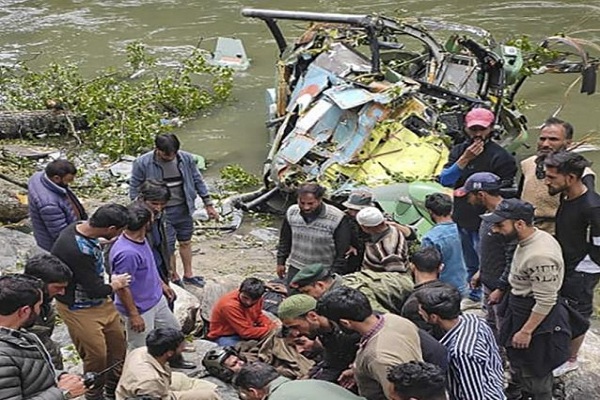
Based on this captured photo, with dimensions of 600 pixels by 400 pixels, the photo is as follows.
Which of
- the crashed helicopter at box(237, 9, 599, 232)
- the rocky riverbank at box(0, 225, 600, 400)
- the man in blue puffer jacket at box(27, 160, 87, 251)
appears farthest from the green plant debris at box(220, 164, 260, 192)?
the man in blue puffer jacket at box(27, 160, 87, 251)

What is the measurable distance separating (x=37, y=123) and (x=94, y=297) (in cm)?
754

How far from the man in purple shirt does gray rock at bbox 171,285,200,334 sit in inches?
33.1

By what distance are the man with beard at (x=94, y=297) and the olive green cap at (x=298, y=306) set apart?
1087 mm

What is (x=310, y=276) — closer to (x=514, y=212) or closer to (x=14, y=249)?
(x=514, y=212)

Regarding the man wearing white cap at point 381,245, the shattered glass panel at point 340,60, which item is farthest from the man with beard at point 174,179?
the shattered glass panel at point 340,60

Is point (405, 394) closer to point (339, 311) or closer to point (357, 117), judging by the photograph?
point (339, 311)

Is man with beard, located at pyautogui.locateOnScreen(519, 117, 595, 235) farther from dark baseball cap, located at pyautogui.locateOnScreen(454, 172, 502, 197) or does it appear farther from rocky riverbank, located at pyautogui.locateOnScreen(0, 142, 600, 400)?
rocky riverbank, located at pyautogui.locateOnScreen(0, 142, 600, 400)

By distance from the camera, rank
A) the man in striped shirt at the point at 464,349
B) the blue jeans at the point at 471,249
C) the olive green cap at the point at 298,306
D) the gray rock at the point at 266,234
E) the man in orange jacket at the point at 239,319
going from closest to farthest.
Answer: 1. the man in striped shirt at the point at 464,349
2. the olive green cap at the point at 298,306
3. the man in orange jacket at the point at 239,319
4. the blue jeans at the point at 471,249
5. the gray rock at the point at 266,234

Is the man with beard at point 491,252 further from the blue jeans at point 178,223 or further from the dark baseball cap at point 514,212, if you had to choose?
the blue jeans at point 178,223

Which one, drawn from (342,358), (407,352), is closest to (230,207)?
(342,358)

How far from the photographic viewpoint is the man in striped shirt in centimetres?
428

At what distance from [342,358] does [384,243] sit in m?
1.58

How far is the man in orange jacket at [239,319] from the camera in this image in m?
6.27

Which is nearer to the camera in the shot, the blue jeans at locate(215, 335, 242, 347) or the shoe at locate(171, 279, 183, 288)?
the blue jeans at locate(215, 335, 242, 347)
